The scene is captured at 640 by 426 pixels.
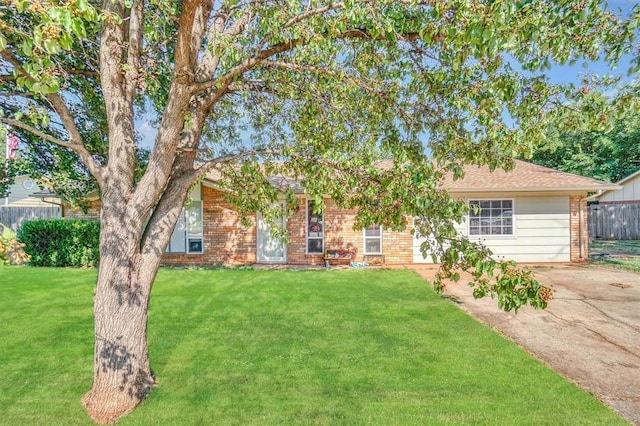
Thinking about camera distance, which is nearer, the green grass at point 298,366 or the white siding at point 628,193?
the green grass at point 298,366

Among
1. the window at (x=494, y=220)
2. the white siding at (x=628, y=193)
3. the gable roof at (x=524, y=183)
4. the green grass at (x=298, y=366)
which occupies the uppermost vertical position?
the white siding at (x=628, y=193)

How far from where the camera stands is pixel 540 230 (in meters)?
12.7

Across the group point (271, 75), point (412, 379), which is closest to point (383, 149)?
point (271, 75)

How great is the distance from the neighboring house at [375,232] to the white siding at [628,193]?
39.8 ft

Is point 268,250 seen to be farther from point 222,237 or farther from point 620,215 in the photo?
point 620,215

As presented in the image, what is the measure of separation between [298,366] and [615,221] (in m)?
24.5

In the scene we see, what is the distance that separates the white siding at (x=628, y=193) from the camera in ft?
70.7

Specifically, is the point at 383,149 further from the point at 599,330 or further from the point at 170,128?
the point at 599,330

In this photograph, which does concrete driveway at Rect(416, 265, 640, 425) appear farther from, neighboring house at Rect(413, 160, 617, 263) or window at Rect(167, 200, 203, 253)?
window at Rect(167, 200, 203, 253)

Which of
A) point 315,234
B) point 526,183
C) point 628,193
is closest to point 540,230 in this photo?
point 526,183

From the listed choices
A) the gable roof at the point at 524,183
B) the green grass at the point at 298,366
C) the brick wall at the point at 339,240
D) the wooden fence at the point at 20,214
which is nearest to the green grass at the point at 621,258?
the gable roof at the point at 524,183

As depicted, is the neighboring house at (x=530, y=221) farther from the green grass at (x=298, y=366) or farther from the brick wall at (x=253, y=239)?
the green grass at (x=298, y=366)

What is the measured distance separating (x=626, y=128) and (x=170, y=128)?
28.7 metres

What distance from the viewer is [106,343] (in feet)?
11.6
